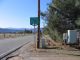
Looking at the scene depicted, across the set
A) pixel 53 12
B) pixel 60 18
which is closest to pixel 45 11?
pixel 53 12

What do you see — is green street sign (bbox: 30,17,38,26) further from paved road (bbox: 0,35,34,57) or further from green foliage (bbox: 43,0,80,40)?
green foliage (bbox: 43,0,80,40)

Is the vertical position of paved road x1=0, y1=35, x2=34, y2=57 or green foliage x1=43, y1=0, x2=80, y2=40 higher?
green foliage x1=43, y1=0, x2=80, y2=40

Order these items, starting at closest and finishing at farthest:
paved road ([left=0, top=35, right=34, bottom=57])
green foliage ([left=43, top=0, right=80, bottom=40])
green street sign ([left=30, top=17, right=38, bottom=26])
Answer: paved road ([left=0, top=35, right=34, bottom=57]), green street sign ([left=30, top=17, right=38, bottom=26]), green foliage ([left=43, top=0, right=80, bottom=40])

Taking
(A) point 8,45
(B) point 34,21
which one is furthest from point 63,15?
(A) point 8,45

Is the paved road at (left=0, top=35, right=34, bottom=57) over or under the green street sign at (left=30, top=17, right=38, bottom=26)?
under

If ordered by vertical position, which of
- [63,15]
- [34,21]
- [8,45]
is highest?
[63,15]

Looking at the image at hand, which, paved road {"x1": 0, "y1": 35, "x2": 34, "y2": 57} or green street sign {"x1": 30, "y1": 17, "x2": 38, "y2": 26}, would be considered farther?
green street sign {"x1": 30, "y1": 17, "x2": 38, "y2": 26}

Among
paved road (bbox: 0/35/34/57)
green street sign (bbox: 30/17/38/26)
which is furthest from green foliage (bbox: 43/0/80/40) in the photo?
paved road (bbox: 0/35/34/57)

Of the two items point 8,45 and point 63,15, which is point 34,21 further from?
point 8,45

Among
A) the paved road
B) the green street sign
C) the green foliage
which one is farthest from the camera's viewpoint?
the green foliage

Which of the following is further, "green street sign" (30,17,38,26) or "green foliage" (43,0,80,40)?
"green foliage" (43,0,80,40)

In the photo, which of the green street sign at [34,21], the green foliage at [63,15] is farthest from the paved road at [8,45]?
the green foliage at [63,15]

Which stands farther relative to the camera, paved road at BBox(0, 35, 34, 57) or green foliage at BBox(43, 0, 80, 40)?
green foliage at BBox(43, 0, 80, 40)

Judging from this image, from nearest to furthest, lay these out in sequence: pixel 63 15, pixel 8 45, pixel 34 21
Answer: pixel 34 21, pixel 63 15, pixel 8 45
